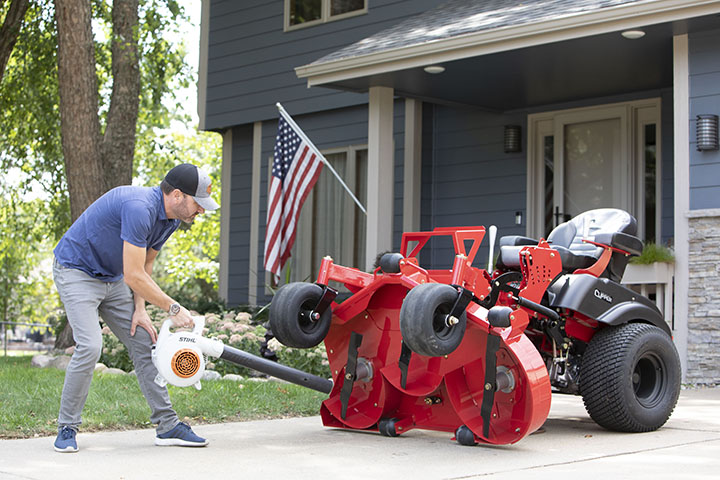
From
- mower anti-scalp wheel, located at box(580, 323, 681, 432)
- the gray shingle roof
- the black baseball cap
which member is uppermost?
the gray shingle roof

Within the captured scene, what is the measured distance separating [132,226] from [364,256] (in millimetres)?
8201

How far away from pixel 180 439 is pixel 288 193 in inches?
248

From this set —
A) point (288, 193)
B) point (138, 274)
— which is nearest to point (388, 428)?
point (138, 274)

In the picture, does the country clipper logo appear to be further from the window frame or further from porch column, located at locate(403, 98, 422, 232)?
the window frame

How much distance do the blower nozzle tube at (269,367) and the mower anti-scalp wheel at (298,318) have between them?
5.6 inches

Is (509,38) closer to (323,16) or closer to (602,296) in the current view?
(602,296)

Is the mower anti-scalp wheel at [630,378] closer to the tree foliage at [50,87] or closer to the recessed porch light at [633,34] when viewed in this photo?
the recessed porch light at [633,34]

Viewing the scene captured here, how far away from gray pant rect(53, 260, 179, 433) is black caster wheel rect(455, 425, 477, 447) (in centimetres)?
150

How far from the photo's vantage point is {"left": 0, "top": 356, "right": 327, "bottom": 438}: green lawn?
5.65 metres

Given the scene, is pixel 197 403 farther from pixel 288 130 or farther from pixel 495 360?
pixel 288 130

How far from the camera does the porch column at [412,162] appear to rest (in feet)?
40.0

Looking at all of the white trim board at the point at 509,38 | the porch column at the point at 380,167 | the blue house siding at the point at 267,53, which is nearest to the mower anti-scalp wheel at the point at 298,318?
the white trim board at the point at 509,38

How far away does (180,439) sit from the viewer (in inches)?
196

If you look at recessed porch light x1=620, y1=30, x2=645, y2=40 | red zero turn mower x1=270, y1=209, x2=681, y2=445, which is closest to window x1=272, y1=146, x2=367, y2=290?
recessed porch light x1=620, y1=30, x2=645, y2=40
